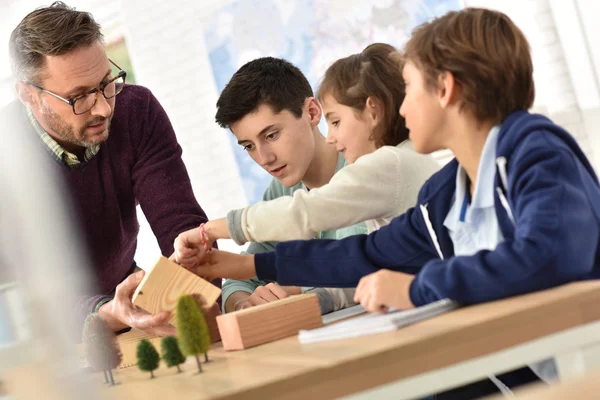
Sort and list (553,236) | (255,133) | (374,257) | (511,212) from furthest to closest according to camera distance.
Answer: (255,133) < (374,257) < (511,212) < (553,236)

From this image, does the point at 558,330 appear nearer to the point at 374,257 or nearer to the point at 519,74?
the point at 519,74

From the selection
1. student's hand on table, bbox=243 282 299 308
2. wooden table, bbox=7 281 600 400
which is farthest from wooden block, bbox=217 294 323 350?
student's hand on table, bbox=243 282 299 308

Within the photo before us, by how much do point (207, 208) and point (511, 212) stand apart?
411 centimetres

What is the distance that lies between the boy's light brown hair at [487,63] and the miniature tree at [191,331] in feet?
2.02

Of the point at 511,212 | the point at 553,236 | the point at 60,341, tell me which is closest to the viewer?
the point at 60,341

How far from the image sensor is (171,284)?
1.43 meters

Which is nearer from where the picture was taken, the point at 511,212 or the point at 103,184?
the point at 511,212

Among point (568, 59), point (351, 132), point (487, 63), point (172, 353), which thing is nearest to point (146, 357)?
point (172, 353)

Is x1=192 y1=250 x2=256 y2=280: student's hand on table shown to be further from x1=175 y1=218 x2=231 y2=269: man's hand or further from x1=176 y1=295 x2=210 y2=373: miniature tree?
x1=176 y1=295 x2=210 y2=373: miniature tree

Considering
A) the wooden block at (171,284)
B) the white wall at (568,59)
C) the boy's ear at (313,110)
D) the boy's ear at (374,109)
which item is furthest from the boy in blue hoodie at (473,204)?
the white wall at (568,59)

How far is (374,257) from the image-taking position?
159 cm

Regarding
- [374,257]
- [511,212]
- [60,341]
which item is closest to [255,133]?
[374,257]

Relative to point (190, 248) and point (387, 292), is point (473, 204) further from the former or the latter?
point (190, 248)

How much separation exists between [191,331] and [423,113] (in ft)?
1.99
